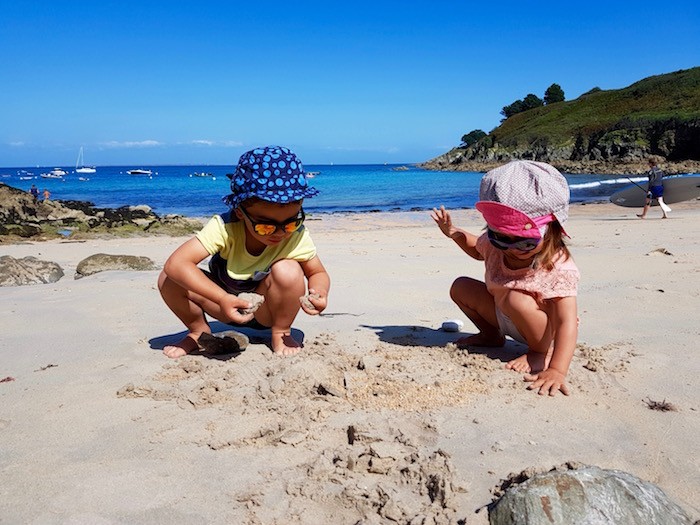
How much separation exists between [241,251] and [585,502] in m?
2.07

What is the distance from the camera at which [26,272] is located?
5324mm

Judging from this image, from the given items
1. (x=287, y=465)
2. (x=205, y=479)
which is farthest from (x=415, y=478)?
(x=205, y=479)

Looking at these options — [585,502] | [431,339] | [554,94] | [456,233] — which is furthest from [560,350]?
[554,94]

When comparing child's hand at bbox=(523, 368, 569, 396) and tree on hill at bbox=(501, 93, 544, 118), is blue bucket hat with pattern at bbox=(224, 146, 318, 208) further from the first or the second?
tree on hill at bbox=(501, 93, 544, 118)

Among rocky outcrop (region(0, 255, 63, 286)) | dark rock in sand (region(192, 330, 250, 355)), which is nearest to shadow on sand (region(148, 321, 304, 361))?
dark rock in sand (region(192, 330, 250, 355))

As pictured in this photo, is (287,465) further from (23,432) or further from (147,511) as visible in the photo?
(23,432)

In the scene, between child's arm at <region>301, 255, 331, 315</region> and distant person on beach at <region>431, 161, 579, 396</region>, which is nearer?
distant person on beach at <region>431, 161, 579, 396</region>

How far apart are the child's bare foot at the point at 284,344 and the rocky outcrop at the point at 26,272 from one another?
3.29 metres

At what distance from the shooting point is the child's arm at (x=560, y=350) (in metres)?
2.46

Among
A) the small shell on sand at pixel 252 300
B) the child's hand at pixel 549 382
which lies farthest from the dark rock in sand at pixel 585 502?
the small shell on sand at pixel 252 300

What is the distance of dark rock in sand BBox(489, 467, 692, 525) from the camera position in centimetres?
145

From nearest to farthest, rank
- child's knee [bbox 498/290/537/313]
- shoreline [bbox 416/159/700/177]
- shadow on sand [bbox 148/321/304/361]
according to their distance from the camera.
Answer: child's knee [bbox 498/290/537/313], shadow on sand [bbox 148/321/304/361], shoreline [bbox 416/159/700/177]

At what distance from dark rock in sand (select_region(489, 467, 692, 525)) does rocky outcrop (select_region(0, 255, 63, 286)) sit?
4.98 m

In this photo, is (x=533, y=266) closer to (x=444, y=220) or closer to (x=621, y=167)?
(x=444, y=220)
